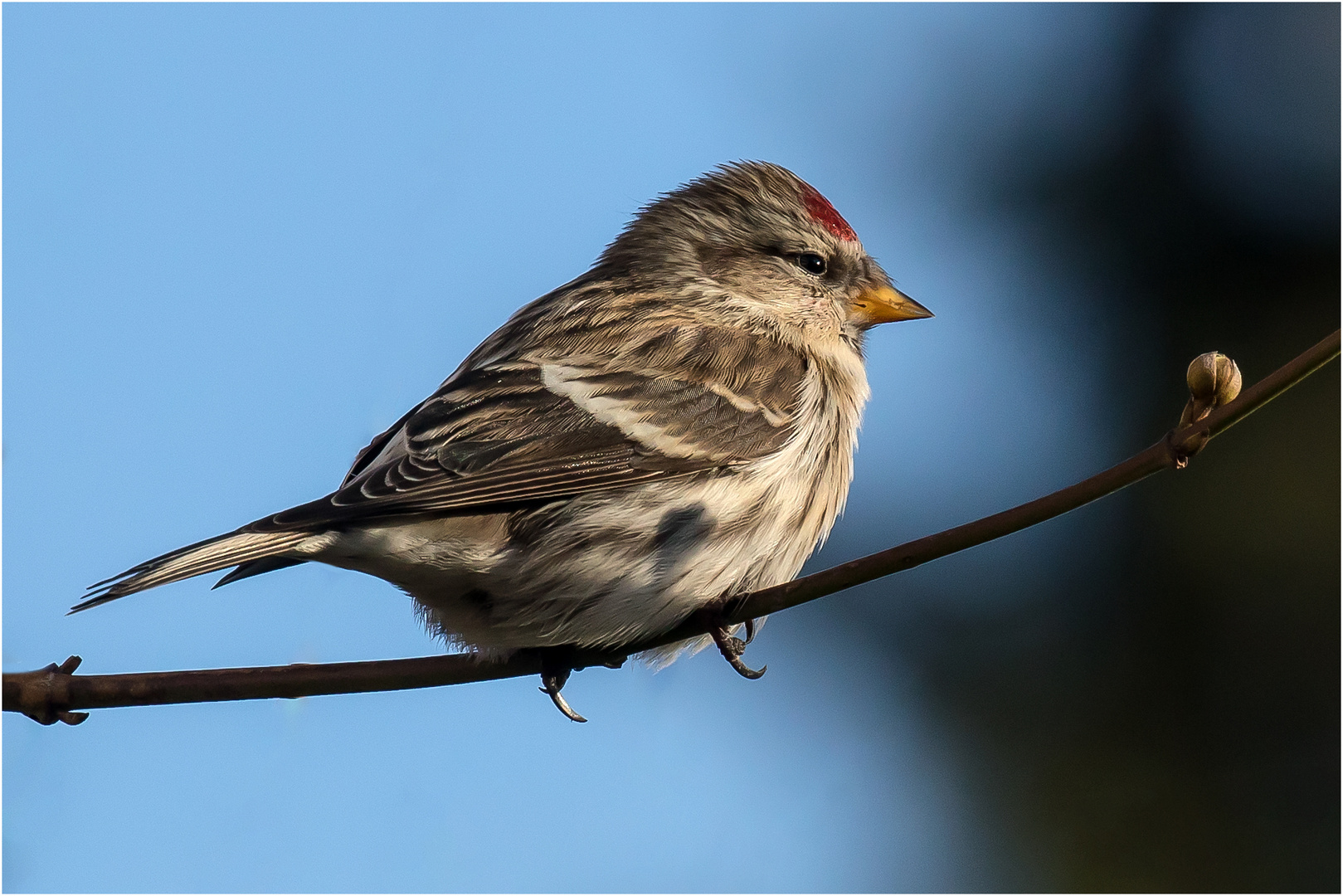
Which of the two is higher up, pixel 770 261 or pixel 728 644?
pixel 770 261

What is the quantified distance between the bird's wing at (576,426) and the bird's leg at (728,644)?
466 millimetres

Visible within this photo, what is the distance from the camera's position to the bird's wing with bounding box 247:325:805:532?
3912 millimetres

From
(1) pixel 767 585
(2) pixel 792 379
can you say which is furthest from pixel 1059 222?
(1) pixel 767 585

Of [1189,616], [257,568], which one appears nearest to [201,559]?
[257,568]

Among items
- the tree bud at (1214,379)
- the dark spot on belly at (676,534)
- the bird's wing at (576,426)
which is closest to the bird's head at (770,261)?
the bird's wing at (576,426)

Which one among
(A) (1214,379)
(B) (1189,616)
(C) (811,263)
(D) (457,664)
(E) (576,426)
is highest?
(A) (1214,379)

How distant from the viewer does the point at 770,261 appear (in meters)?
5.24

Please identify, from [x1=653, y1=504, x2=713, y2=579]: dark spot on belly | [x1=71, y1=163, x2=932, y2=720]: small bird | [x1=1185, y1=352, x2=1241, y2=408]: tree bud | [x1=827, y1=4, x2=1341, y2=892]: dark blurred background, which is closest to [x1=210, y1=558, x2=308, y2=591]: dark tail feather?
[x1=71, y1=163, x2=932, y2=720]: small bird

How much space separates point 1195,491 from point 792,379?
394 cm

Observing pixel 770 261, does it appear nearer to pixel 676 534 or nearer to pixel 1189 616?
pixel 676 534

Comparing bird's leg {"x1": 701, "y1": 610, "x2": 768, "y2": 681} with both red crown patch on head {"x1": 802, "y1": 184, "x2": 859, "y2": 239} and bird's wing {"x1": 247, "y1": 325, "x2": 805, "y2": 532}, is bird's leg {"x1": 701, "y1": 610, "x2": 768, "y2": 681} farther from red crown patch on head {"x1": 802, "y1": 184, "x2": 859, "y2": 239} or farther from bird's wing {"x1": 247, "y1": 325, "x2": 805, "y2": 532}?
red crown patch on head {"x1": 802, "y1": 184, "x2": 859, "y2": 239}

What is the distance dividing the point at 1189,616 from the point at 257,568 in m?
5.45

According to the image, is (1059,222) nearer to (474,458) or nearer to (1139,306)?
(1139,306)

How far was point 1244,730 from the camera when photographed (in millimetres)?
7141
